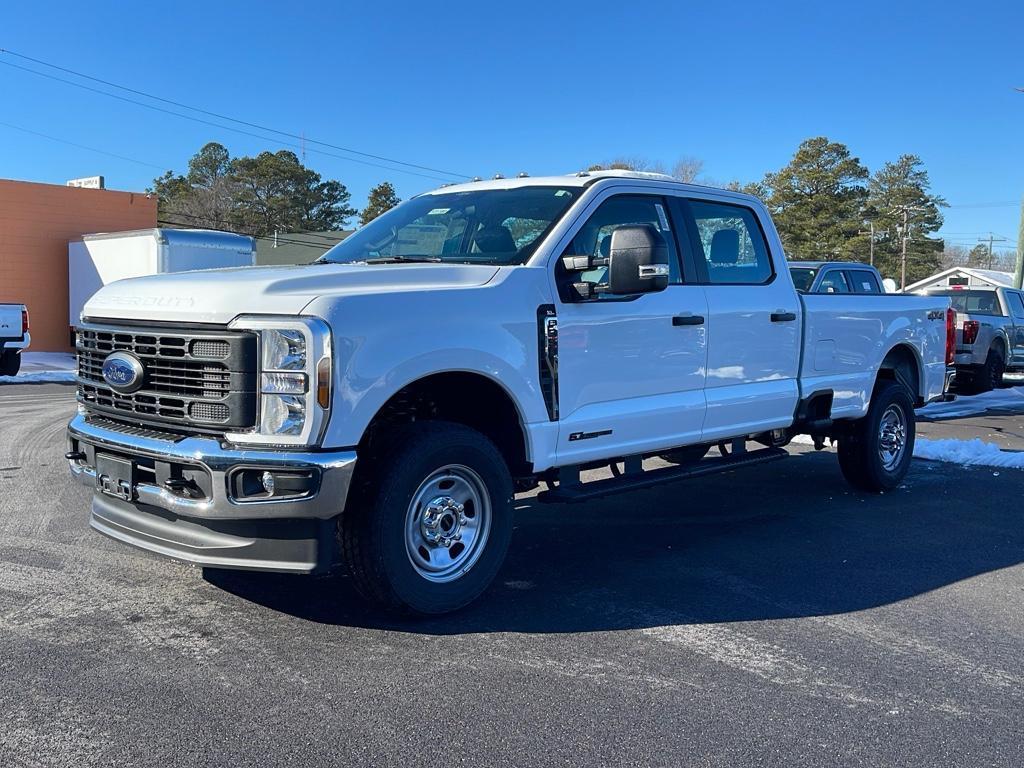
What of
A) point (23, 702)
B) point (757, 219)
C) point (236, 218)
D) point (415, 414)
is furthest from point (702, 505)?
point (236, 218)

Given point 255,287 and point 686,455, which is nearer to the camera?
point 255,287

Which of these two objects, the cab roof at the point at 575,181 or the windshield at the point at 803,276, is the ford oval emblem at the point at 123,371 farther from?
the windshield at the point at 803,276

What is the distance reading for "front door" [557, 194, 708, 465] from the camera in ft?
16.7

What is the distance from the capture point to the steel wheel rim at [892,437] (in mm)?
7863

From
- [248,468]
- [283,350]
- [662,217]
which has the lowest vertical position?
[248,468]

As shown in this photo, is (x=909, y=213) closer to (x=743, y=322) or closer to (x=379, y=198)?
(x=379, y=198)

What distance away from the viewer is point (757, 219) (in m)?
6.83

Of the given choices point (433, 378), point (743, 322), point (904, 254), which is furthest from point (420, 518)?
point (904, 254)

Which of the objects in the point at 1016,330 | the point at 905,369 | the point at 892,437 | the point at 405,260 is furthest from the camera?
the point at 1016,330

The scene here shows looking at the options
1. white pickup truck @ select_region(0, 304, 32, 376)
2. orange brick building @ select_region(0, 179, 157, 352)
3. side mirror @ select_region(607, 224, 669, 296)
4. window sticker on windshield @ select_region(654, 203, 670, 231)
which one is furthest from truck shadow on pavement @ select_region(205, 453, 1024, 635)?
orange brick building @ select_region(0, 179, 157, 352)

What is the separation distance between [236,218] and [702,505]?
156 feet

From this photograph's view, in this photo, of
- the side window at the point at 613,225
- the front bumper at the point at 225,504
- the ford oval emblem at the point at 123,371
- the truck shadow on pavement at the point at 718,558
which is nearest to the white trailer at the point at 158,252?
the truck shadow on pavement at the point at 718,558

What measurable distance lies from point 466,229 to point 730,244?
1927 millimetres

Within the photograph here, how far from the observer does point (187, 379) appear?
13.9ft
